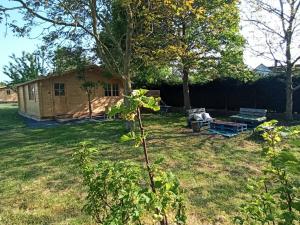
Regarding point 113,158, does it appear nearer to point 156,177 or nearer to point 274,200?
point 156,177

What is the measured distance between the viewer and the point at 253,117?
13.0 m

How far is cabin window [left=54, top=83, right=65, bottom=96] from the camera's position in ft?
67.0

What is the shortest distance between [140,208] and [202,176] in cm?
479

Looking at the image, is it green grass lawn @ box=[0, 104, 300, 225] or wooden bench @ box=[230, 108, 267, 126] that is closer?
green grass lawn @ box=[0, 104, 300, 225]

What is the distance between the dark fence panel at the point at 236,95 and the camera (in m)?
16.2

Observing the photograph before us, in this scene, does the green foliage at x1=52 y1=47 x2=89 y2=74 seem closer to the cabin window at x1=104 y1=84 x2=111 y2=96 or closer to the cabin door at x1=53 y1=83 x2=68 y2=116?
the cabin door at x1=53 y1=83 x2=68 y2=116

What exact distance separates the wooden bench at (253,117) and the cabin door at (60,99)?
12.0 m

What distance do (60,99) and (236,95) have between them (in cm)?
1161

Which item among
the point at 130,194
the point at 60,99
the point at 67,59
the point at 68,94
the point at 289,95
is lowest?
the point at 130,194

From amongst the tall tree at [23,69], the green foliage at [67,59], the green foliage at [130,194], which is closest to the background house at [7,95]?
the tall tree at [23,69]

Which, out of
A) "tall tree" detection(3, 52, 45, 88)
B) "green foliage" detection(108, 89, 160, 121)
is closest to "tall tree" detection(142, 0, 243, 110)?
"green foliage" detection(108, 89, 160, 121)

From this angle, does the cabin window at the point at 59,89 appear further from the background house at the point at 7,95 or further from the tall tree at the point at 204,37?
the background house at the point at 7,95

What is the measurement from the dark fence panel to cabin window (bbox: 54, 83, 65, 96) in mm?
8028

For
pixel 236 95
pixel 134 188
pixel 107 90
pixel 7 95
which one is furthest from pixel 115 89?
pixel 7 95
